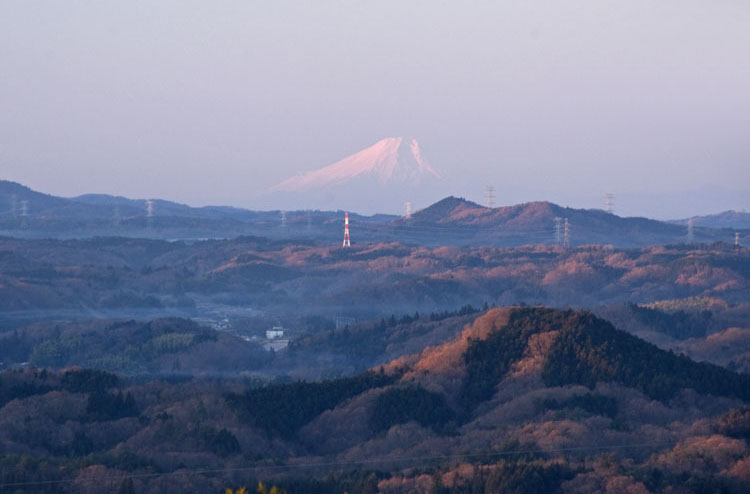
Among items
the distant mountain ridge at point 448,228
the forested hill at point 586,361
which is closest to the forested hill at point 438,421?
the forested hill at point 586,361

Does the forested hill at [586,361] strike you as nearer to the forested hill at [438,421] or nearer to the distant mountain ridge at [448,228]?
the forested hill at [438,421]

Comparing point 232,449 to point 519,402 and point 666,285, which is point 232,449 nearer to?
point 519,402

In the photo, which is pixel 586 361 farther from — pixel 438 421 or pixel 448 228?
pixel 448 228

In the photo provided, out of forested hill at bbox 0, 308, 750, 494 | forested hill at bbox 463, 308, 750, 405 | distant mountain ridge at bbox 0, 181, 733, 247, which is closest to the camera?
forested hill at bbox 0, 308, 750, 494

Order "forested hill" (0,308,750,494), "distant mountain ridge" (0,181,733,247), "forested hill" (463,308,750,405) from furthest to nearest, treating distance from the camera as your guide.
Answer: "distant mountain ridge" (0,181,733,247) < "forested hill" (463,308,750,405) < "forested hill" (0,308,750,494)

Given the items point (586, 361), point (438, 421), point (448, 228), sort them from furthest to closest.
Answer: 1. point (448, 228)
2. point (586, 361)
3. point (438, 421)

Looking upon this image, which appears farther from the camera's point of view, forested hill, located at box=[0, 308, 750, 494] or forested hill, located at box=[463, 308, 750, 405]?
forested hill, located at box=[463, 308, 750, 405]

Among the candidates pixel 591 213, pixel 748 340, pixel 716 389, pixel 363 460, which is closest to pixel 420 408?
pixel 363 460

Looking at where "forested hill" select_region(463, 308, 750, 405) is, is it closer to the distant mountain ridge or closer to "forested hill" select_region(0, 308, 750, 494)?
"forested hill" select_region(0, 308, 750, 494)

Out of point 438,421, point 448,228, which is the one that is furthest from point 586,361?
point 448,228

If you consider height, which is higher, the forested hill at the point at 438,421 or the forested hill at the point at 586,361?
the forested hill at the point at 586,361

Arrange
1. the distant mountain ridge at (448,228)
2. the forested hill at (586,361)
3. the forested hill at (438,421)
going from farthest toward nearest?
the distant mountain ridge at (448,228), the forested hill at (586,361), the forested hill at (438,421)

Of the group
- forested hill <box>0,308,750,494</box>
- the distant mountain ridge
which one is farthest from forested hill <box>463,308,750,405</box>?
the distant mountain ridge

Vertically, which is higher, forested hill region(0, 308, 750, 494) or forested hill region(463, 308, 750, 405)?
forested hill region(463, 308, 750, 405)
